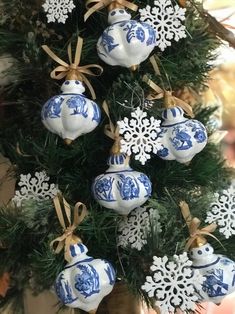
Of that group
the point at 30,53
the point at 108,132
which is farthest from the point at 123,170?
the point at 30,53

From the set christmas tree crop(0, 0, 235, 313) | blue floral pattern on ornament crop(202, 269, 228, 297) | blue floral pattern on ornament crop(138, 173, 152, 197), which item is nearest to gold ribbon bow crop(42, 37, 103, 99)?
christmas tree crop(0, 0, 235, 313)

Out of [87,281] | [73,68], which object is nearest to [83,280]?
[87,281]

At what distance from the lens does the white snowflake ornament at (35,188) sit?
2.03 ft

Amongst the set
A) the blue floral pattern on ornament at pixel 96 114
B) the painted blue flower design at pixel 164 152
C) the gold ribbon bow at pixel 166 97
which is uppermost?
the gold ribbon bow at pixel 166 97

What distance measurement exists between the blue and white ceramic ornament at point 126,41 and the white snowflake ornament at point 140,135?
0.05m

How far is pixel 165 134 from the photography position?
57 centimetres

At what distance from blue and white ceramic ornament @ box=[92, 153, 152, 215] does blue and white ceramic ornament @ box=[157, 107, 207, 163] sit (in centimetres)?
4

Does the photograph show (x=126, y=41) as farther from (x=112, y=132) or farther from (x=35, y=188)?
(x=35, y=188)

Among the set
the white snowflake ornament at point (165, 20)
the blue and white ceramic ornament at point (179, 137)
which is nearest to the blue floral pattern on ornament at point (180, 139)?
the blue and white ceramic ornament at point (179, 137)

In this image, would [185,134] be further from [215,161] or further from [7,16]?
[7,16]

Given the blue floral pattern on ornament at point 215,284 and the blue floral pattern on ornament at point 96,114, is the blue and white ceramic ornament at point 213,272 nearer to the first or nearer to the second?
the blue floral pattern on ornament at point 215,284

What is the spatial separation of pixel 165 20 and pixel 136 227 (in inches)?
8.7

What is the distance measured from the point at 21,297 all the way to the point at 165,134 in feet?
1.01

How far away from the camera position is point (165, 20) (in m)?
0.61
